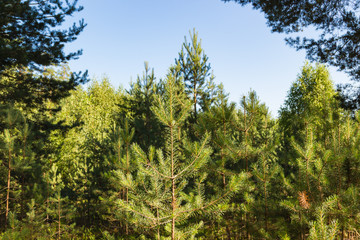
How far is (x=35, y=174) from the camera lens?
7875 millimetres

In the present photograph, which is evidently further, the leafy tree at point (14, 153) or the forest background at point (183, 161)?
the leafy tree at point (14, 153)

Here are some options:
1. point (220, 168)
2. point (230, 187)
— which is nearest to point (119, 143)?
point (220, 168)

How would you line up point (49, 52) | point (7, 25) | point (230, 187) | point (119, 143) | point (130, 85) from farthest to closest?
1. point (130, 85)
2. point (49, 52)
3. point (7, 25)
4. point (119, 143)
5. point (230, 187)

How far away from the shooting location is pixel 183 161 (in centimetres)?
694

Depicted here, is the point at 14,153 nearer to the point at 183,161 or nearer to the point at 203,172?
the point at 183,161

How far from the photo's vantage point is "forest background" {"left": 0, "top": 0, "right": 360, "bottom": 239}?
2822 mm

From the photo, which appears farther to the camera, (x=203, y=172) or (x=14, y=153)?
(x=14, y=153)

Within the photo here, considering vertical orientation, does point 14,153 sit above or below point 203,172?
above

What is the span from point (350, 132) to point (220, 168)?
2.68 metres

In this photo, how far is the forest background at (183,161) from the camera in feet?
9.26

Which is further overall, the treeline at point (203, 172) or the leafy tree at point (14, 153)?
the leafy tree at point (14, 153)

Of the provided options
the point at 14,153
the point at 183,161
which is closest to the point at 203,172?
the point at 183,161

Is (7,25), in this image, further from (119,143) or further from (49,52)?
(119,143)

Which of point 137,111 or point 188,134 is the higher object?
point 137,111
